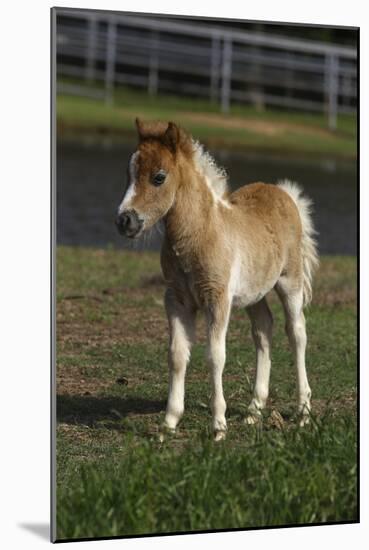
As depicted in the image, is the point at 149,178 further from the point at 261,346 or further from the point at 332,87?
the point at 332,87

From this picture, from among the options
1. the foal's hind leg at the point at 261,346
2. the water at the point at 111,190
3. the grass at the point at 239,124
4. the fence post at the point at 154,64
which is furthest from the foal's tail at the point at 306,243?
the water at the point at 111,190

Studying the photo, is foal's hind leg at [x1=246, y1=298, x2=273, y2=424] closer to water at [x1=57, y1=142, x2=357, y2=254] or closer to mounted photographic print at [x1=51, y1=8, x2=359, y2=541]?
mounted photographic print at [x1=51, y1=8, x2=359, y2=541]

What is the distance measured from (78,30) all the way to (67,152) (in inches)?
104

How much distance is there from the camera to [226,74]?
10500 mm

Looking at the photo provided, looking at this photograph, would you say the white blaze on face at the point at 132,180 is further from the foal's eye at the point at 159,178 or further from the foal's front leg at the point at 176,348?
the foal's front leg at the point at 176,348

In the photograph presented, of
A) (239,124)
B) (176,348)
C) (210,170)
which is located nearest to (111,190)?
(239,124)

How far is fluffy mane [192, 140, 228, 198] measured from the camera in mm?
7160

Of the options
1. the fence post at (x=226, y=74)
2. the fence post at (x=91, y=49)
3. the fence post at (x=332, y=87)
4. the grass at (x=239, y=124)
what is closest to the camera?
the fence post at (x=332, y=87)

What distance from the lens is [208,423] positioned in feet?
25.3

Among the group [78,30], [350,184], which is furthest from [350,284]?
[78,30]

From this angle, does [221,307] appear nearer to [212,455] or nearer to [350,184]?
[212,455]

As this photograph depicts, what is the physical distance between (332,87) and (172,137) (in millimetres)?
3660

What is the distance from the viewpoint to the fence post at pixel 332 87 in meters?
10.2

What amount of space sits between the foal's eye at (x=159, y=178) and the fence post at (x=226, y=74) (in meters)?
3.49
